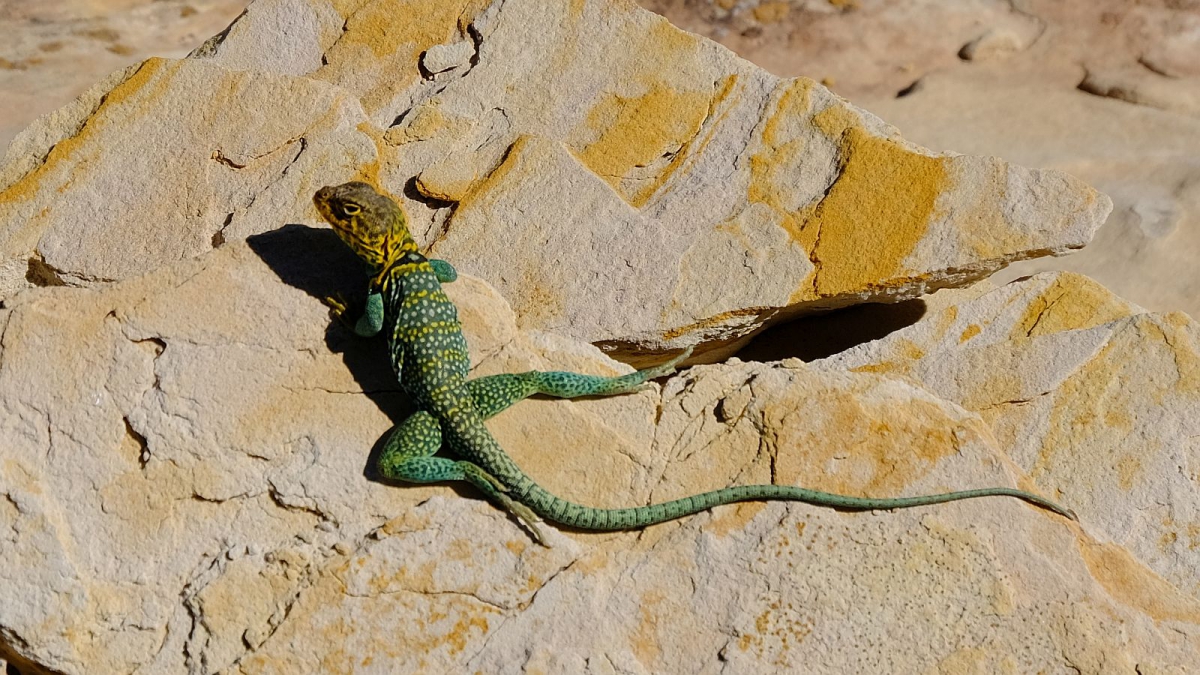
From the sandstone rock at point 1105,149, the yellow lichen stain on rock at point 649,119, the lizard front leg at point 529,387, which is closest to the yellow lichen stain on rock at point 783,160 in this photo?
the yellow lichen stain on rock at point 649,119

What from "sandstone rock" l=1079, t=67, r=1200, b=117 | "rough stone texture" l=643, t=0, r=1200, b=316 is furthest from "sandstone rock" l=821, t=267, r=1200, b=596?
"sandstone rock" l=1079, t=67, r=1200, b=117

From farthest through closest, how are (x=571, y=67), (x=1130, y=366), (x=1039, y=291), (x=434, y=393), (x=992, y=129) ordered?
(x=992, y=129) → (x=571, y=67) → (x=1039, y=291) → (x=1130, y=366) → (x=434, y=393)

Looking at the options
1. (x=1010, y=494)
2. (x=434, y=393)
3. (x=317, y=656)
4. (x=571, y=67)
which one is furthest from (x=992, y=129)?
(x=317, y=656)

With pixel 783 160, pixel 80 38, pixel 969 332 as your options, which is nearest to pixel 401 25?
pixel 783 160

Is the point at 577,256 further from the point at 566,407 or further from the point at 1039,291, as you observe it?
the point at 1039,291

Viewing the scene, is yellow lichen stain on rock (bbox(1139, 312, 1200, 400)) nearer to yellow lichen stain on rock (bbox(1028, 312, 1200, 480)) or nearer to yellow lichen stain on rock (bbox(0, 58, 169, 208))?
yellow lichen stain on rock (bbox(1028, 312, 1200, 480))

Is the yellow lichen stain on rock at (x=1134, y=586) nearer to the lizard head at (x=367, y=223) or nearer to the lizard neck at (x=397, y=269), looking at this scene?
the lizard neck at (x=397, y=269)

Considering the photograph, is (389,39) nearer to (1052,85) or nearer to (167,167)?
(167,167)
